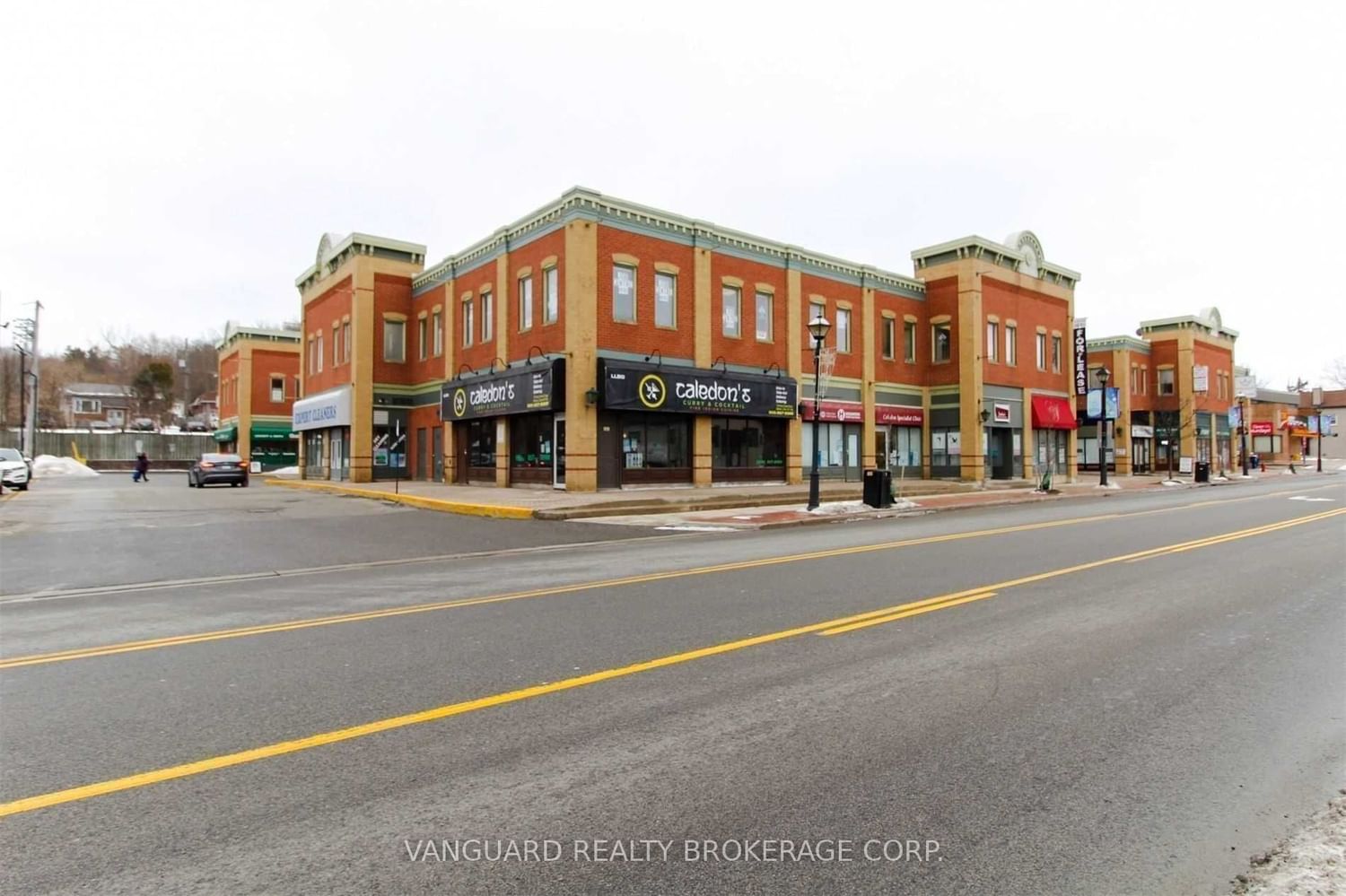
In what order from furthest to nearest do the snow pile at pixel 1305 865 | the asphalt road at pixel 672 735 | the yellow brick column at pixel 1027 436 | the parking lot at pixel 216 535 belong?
the yellow brick column at pixel 1027 436 < the parking lot at pixel 216 535 < the asphalt road at pixel 672 735 < the snow pile at pixel 1305 865

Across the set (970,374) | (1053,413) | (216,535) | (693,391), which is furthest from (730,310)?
(1053,413)

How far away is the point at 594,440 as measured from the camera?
82.9 ft

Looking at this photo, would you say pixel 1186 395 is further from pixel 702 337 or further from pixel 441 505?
pixel 441 505

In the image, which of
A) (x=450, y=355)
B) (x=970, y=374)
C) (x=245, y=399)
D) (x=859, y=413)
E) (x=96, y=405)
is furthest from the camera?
(x=96, y=405)

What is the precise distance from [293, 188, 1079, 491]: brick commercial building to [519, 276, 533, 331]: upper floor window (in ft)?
0.29

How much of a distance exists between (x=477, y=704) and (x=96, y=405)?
12002cm

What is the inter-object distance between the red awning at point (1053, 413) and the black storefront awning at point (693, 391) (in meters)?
14.9

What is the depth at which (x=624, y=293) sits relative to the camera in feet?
86.4

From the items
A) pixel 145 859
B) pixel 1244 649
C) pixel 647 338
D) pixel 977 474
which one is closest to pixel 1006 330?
pixel 977 474

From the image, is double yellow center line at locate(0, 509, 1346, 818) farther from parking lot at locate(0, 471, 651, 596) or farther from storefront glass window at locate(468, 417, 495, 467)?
storefront glass window at locate(468, 417, 495, 467)

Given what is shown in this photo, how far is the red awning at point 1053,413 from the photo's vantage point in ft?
125

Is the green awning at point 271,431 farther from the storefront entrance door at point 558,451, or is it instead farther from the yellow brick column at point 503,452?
the storefront entrance door at point 558,451

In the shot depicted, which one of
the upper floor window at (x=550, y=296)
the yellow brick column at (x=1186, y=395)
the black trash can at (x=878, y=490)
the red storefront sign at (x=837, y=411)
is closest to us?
the black trash can at (x=878, y=490)

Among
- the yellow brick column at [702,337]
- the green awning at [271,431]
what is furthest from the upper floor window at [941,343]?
the green awning at [271,431]
